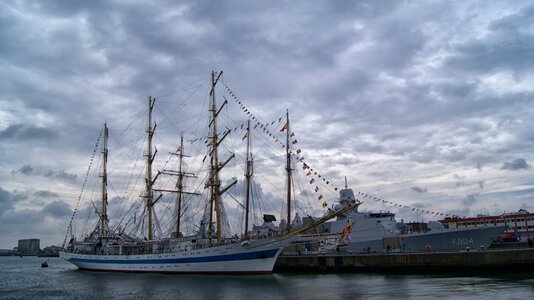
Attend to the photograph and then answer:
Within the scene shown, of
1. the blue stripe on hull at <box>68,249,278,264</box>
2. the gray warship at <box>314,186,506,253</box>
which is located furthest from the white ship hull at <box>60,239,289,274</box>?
the gray warship at <box>314,186,506,253</box>

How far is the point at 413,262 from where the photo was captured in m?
45.4

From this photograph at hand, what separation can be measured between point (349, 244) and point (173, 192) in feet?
101

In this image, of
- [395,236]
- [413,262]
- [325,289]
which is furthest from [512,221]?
[325,289]

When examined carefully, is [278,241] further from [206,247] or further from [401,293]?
[401,293]

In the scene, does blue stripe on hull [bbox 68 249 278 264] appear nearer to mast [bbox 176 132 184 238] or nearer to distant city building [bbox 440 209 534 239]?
mast [bbox 176 132 184 238]

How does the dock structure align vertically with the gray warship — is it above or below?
below

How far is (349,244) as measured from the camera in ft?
201

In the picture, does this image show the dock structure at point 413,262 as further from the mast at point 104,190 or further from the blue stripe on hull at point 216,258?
the mast at point 104,190

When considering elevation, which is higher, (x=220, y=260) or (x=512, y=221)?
(x=512, y=221)

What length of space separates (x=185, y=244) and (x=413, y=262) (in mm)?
28147

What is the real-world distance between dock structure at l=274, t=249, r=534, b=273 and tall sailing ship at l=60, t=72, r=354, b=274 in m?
5.37

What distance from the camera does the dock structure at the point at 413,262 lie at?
4075 centimetres

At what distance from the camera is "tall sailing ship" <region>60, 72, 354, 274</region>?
150ft

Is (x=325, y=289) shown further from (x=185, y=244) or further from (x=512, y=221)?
(x=512, y=221)
